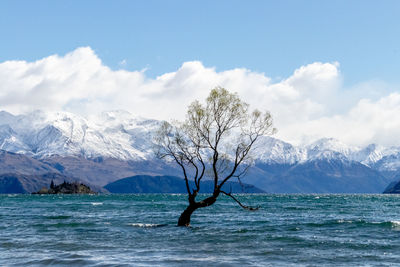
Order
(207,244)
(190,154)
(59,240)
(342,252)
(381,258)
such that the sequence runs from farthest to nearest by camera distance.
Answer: (190,154)
(59,240)
(207,244)
(342,252)
(381,258)

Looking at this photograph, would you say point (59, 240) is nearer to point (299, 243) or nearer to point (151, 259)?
point (151, 259)

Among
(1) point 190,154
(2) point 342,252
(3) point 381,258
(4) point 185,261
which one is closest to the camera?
(4) point 185,261

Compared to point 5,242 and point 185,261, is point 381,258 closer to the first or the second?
point 185,261

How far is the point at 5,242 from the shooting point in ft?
142

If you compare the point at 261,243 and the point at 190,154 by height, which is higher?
the point at 190,154

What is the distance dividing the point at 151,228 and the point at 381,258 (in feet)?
95.4

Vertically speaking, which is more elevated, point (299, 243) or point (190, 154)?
point (190, 154)

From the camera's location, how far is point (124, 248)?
3872cm

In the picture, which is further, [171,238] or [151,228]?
[151,228]

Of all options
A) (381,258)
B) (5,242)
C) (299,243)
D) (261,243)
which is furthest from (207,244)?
(5,242)

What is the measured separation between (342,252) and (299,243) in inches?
232

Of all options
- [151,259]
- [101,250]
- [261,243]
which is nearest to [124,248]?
[101,250]

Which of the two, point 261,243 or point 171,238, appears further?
point 171,238

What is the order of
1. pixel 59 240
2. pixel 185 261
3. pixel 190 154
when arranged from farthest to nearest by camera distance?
pixel 190 154
pixel 59 240
pixel 185 261
